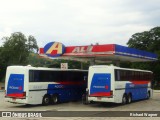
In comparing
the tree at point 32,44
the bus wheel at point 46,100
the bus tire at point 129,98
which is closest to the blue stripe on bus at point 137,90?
the bus tire at point 129,98

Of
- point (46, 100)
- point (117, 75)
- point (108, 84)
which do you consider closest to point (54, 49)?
point (46, 100)

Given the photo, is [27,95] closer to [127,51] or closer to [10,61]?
[127,51]

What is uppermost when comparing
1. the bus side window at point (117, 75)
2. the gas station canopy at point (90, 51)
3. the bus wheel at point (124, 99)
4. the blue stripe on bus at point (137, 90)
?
the gas station canopy at point (90, 51)

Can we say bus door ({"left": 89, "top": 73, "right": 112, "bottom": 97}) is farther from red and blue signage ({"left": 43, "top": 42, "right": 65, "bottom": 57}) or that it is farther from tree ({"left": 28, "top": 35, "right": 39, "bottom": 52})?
tree ({"left": 28, "top": 35, "right": 39, "bottom": 52})

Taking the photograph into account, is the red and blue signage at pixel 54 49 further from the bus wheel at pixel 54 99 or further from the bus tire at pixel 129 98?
the bus tire at pixel 129 98

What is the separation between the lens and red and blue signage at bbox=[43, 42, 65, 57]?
2781 centimetres

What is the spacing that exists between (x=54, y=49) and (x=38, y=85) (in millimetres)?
5474

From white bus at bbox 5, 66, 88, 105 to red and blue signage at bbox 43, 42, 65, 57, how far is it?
2103mm

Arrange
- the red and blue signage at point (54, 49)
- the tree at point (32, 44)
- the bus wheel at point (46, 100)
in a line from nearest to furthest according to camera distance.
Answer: the bus wheel at point (46, 100)
the red and blue signage at point (54, 49)
the tree at point (32, 44)

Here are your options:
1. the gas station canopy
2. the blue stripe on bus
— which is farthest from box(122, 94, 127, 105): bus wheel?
the gas station canopy

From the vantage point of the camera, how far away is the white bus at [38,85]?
22438 millimetres

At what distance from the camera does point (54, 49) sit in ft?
91.8

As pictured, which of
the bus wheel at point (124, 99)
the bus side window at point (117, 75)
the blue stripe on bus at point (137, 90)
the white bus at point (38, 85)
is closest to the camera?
the white bus at point (38, 85)

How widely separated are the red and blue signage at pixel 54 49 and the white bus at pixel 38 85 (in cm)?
210
